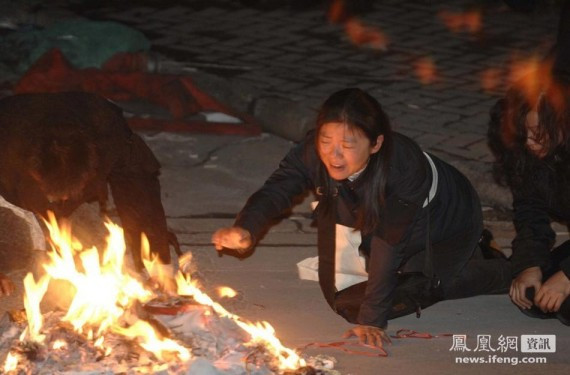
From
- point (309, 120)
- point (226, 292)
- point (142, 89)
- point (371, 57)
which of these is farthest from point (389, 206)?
point (371, 57)

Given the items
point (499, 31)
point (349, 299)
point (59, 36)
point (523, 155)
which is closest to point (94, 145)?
point (349, 299)

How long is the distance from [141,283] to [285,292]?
0.82 m

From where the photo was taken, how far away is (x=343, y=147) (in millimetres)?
5074

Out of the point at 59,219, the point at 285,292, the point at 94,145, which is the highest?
the point at 94,145

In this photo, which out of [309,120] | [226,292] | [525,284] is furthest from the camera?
[309,120]

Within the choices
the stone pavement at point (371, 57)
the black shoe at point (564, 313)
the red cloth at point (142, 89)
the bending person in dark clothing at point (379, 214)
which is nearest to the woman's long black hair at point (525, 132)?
the bending person in dark clothing at point (379, 214)

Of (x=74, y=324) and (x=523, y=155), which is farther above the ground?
(x=523, y=155)

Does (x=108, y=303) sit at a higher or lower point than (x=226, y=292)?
higher

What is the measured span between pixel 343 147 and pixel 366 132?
12cm

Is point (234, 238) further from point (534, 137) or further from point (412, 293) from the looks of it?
point (534, 137)

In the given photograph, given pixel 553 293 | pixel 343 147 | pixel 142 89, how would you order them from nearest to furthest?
pixel 343 147 → pixel 553 293 → pixel 142 89

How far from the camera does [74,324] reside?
17.1 ft

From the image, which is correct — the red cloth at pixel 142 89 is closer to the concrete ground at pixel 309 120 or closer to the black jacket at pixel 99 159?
the concrete ground at pixel 309 120

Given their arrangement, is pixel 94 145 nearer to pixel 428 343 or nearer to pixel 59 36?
pixel 428 343
